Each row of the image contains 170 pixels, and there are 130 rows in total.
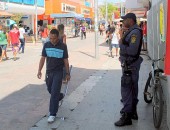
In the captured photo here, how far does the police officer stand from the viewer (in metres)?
5.77

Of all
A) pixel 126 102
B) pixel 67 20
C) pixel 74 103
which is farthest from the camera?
pixel 67 20

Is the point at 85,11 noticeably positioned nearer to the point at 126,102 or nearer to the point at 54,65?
the point at 54,65

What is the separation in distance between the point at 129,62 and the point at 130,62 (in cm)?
2

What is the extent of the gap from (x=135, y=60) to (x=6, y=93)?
13.8 ft

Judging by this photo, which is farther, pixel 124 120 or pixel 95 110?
pixel 95 110

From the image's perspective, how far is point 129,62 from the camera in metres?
5.92

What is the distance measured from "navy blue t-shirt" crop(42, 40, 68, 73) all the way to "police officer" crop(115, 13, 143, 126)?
1074 mm

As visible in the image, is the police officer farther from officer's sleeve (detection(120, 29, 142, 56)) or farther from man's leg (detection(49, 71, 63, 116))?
man's leg (detection(49, 71, 63, 116))

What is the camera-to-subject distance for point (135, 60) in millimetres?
5918

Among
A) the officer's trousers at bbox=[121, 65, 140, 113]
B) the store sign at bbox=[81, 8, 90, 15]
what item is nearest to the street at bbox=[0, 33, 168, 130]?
the officer's trousers at bbox=[121, 65, 140, 113]

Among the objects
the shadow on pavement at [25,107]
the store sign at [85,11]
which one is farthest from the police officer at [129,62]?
the store sign at [85,11]

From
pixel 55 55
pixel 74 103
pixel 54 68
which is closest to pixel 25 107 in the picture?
pixel 74 103

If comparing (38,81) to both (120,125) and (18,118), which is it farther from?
(120,125)

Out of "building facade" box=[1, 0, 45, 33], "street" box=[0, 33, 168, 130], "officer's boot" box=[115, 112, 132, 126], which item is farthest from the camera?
"building facade" box=[1, 0, 45, 33]
